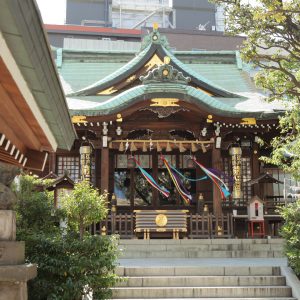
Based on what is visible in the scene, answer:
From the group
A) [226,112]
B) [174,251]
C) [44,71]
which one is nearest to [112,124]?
[226,112]

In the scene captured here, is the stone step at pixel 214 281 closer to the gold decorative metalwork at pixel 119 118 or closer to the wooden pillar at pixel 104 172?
the wooden pillar at pixel 104 172

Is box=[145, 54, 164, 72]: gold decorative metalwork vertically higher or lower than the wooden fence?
higher

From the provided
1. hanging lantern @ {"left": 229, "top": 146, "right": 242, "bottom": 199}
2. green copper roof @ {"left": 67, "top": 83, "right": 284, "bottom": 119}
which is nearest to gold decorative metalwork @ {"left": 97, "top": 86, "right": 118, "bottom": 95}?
green copper roof @ {"left": 67, "top": 83, "right": 284, "bottom": 119}

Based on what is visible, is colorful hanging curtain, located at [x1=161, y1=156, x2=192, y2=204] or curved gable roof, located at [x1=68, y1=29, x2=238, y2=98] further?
curved gable roof, located at [x1=68, y1=29, x2=238, y2=98]

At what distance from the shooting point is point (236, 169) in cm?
1697

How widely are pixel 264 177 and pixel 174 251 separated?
5.10 meters

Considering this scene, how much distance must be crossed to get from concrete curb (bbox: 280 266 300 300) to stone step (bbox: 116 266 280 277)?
0.23 m

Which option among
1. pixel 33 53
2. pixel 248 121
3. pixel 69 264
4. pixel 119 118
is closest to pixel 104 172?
pixel 119 118

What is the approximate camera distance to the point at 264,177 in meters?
17.1

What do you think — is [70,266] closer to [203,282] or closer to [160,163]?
[203,282]

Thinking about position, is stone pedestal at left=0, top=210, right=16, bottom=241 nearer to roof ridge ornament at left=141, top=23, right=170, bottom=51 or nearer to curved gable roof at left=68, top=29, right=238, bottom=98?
curved gable roof at left=68, top=29, right=238, bottom=98

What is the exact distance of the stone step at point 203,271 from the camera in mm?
10422

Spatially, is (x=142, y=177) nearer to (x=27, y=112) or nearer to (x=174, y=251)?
(x=174, y=251)

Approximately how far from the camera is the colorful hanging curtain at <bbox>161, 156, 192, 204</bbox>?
16.7 m
